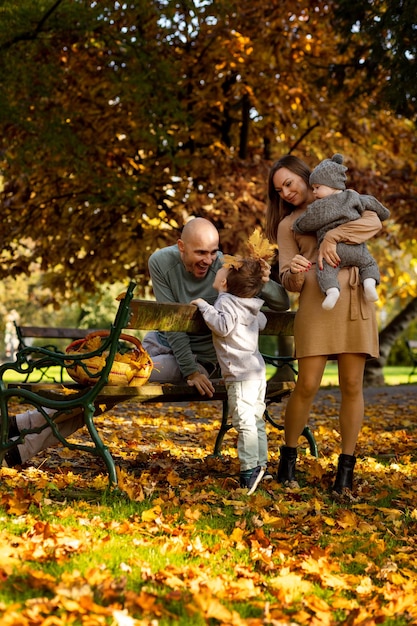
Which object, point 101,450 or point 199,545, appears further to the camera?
point 101,450

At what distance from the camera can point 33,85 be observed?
A: 1002cm

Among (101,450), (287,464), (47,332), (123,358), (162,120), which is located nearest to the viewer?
(101,450)

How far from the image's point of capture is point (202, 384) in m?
4.89

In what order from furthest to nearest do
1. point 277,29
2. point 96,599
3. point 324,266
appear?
1. point 277,29
2. point 324,266
3. point 96,599

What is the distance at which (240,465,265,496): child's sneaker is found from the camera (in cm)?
458

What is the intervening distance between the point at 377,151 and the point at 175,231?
4587 mm

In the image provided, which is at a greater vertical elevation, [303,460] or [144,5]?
[144,5]

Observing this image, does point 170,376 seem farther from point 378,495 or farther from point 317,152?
point 317,152

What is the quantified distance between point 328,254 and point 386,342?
1198 cm

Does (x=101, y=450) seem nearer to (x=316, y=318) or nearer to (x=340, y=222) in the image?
(x=316, y=318)

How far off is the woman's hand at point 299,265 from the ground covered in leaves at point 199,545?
4.22 ft

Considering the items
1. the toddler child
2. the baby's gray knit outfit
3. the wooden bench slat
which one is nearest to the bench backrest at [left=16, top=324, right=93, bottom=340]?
the wooden bench slat

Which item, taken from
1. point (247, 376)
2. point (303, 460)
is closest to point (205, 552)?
point (247, 376)

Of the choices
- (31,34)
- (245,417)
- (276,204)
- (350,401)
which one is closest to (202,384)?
(245,417)
